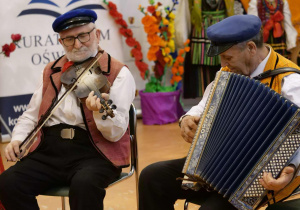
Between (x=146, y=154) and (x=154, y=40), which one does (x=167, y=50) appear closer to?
(x=154, y=40)

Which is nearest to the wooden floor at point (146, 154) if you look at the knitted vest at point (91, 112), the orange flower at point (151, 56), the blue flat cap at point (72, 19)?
the orange flower at point (151, 56)

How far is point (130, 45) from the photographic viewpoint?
6.06 meters

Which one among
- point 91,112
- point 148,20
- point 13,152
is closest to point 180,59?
point 148,20

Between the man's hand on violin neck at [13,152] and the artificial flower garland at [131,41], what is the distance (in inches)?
119

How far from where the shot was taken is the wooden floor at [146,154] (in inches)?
151

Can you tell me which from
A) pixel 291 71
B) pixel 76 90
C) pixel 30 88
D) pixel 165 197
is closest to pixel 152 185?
pixel 165 197

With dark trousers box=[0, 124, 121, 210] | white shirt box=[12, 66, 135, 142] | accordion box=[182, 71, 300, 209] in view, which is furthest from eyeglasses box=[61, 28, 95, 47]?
accordion box=[182, 71, 300, 209]

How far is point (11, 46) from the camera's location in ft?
17.5

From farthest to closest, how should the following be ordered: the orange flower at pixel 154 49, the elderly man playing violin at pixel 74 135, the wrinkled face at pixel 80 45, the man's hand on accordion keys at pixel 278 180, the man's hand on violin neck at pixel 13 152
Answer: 1. the orange flower at pixel 154 49
2. the wrinkled face at pixel 80 45
3. the man's hand on violin neck at pixel 13 152
4. the elderly man playing violin at pixel 74 135
5. the man's hand on accordion keys at pixel 278 180

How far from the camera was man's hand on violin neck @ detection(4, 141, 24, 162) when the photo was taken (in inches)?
112

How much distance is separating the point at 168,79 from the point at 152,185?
12.9 feet

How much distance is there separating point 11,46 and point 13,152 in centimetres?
266

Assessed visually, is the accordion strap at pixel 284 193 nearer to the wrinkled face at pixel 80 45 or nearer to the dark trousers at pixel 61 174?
the dark trousers at pixel 61 174

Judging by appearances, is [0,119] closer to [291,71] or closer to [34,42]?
[34,42]
